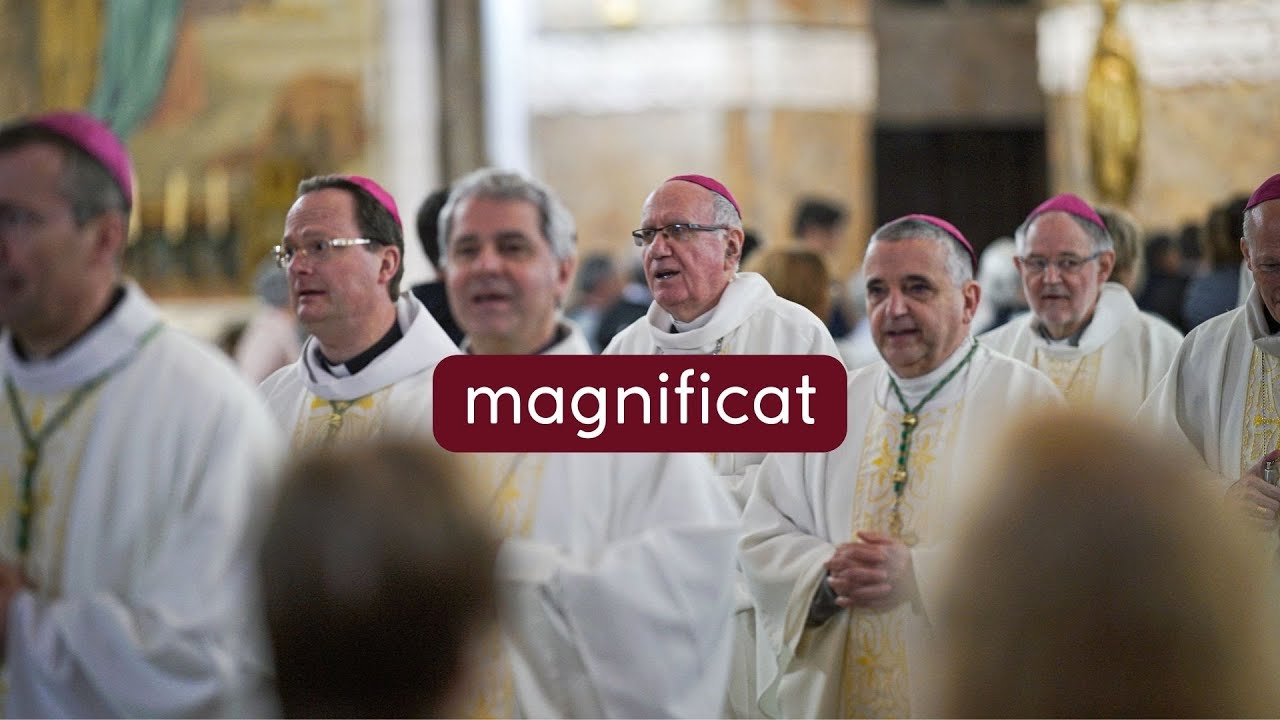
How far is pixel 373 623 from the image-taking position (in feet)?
5.61

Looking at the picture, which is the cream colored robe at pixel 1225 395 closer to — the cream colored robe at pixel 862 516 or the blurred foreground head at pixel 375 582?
the cream colored robe at pixel 862 516

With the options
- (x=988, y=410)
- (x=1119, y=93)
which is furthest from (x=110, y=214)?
(x=1119, y=93)

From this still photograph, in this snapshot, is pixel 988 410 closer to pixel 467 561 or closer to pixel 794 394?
pixel 794 394

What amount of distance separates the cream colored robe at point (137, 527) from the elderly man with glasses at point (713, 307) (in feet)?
4.75

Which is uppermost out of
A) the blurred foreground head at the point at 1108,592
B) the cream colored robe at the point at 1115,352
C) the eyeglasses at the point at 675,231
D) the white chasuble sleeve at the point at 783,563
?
→ the eyeglasses at the point at 675,231

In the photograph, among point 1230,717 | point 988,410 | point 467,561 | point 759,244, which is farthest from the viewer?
point 759,244

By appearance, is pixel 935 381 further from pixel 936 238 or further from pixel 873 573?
pixel 873 573

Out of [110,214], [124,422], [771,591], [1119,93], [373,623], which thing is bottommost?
[771,591]

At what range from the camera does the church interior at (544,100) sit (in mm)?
14977

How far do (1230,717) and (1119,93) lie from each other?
12.7 metres

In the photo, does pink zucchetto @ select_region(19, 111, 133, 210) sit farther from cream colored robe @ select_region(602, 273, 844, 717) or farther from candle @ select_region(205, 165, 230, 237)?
candle @ select_region(205, 165, 230, 237)

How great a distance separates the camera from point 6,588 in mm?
2787

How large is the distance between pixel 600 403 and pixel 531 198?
1.64 ft

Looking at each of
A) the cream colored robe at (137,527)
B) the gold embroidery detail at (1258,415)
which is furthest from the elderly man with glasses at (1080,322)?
the cream colored robe at (137,527)
